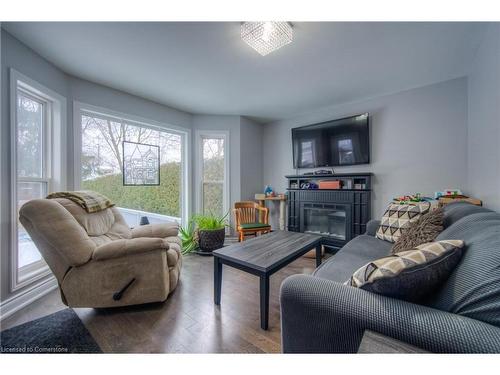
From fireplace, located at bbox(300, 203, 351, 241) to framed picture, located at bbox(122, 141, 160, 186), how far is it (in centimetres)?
258

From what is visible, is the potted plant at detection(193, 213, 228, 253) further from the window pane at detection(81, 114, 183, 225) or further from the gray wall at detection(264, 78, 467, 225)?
the gray wall at detection(264, 78, 467, 225)

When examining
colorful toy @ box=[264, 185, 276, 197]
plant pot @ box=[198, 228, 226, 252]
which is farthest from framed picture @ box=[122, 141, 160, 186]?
colorful toy @ box=[264, 185, 276, 197]

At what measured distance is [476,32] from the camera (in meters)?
1.66

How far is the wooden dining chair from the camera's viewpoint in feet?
10.3

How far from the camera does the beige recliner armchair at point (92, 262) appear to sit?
1.41 metres

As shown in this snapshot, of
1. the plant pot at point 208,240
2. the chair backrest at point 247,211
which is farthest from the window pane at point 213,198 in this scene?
the plant pot at point 208,240

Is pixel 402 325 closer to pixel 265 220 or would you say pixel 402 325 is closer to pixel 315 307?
pixel 315 307

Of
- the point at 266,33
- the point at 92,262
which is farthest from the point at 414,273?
the point at 92,262

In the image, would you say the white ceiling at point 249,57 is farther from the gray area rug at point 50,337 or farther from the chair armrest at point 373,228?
the gray area rug at point 50,337

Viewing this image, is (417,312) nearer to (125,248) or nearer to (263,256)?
(263,256)

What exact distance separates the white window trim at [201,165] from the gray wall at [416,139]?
6.41 ft

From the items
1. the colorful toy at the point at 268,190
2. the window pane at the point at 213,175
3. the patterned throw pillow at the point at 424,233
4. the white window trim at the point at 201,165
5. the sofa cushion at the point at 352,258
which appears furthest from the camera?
the colorful toy at the point at 268,190
